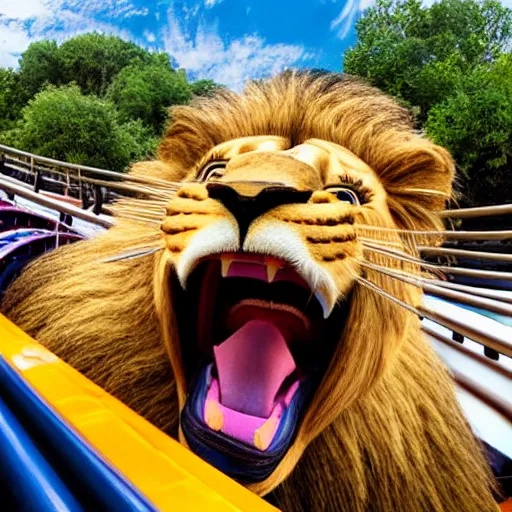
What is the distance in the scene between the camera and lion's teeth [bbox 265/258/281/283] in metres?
0.54

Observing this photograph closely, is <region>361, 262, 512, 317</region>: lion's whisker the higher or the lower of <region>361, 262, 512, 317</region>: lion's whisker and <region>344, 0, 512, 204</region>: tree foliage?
the lower

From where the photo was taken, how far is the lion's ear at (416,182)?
0.69m

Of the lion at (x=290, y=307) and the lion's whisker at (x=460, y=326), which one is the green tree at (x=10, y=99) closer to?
the lion at (x=290, y=307)

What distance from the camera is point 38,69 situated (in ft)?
18.0

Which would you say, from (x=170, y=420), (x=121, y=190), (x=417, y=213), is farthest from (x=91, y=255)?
(x=417, y=213)

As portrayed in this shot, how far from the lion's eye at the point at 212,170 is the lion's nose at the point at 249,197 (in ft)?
0.47

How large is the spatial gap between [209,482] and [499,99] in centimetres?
153

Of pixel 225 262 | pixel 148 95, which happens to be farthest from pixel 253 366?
pixel 148 95

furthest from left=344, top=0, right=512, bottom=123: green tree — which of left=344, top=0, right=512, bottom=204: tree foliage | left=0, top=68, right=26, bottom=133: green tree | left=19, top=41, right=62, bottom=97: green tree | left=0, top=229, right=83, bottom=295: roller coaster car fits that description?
left=0, top=68, right=26, bottom=133: green tree

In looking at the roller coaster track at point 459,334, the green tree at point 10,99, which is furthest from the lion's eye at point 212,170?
the green tree at point 10,99

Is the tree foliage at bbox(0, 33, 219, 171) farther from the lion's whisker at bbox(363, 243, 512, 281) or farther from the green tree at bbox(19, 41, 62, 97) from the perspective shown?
the green tree at bbox(19, 41, 62, 97)

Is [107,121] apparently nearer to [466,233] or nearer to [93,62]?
[466,233]

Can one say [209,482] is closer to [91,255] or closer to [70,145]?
[91,255]

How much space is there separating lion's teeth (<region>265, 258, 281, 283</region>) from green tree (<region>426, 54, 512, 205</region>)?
21.1 inches
